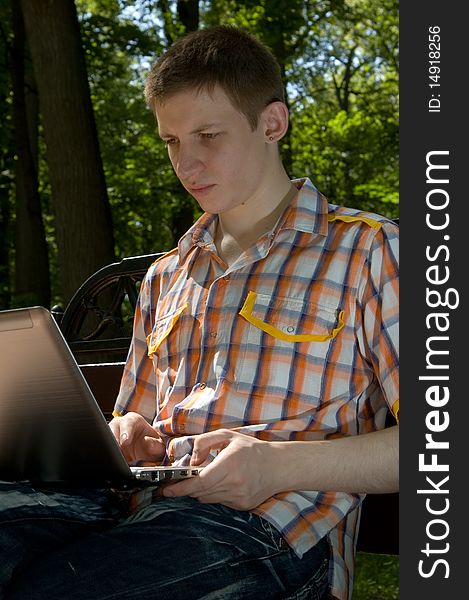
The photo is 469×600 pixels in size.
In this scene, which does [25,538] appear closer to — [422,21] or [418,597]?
[418,597]

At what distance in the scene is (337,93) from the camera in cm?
2244

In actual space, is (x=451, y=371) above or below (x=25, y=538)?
above

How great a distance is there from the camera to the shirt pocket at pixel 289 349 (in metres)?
2.30

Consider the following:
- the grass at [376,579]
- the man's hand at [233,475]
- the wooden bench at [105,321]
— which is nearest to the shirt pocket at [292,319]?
the man's hand at [233,475]

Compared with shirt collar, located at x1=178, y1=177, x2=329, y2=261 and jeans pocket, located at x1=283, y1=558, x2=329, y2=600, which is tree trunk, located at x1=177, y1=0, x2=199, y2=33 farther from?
jeans pocket, located at x1=283, y1=558, x2=329, y2=600

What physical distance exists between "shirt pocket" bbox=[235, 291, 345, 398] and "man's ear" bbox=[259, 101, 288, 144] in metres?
0.43

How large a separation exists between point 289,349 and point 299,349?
0.02 meters

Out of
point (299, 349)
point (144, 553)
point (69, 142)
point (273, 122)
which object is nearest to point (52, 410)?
point (144, 553)

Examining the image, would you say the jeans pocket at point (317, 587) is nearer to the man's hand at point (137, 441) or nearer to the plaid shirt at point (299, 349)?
the plaid shirt at point (299, 349)

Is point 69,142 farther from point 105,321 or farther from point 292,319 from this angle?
point 292,319

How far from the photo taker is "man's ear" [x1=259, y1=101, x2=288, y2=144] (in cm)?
257

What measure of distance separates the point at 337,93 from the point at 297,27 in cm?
1186

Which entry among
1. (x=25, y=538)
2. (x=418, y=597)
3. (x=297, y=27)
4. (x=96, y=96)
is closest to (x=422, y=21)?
(x=418, y=597)

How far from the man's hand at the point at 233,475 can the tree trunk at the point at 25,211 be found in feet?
→ 29.9
